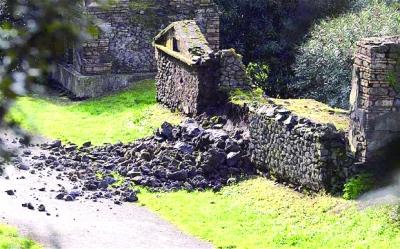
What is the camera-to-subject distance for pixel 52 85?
104ft

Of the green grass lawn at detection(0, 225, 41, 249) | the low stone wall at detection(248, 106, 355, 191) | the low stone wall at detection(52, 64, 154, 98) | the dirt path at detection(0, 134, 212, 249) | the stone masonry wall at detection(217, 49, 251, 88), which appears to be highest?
the stone masonry wall at detection(217, 49, 251, 88)

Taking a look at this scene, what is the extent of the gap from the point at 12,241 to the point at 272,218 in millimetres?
4479

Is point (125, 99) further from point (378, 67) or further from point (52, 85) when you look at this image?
point (378, 67)

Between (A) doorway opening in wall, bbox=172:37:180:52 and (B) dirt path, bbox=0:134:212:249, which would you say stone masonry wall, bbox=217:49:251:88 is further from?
(B) dirt path, bbox=0:134:212:249

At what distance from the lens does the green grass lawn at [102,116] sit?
72.0ft

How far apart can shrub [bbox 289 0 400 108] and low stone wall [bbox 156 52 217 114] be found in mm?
4201

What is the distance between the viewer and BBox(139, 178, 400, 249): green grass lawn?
42.5ft

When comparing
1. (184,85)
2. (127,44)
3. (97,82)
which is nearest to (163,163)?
(184,85)

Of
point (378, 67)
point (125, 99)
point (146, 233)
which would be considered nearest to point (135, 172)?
point (146, 233)

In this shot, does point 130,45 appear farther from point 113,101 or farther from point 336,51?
point 336,51

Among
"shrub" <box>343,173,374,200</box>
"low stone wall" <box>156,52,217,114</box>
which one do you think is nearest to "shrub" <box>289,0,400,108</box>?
"low stone wall" <box>156,52,217,114</box>

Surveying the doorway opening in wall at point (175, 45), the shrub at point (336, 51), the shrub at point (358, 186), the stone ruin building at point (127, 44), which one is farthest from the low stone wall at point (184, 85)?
the shrub at point (358, 186)

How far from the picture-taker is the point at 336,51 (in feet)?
79.6

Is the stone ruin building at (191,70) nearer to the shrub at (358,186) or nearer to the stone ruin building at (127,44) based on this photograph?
the stone ruin building at (127,44)
